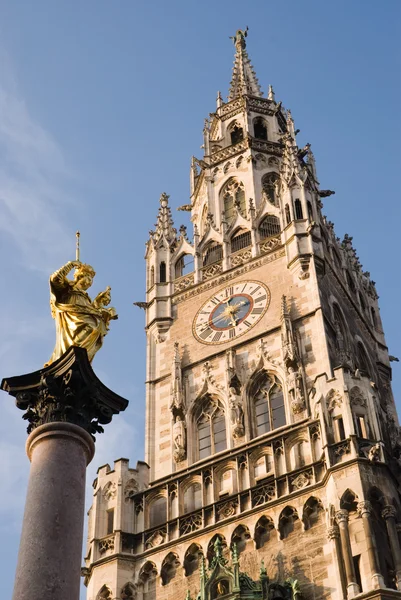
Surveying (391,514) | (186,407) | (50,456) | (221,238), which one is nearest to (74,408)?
(50,456)

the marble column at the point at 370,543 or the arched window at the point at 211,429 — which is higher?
the arched window at the point at 211,429

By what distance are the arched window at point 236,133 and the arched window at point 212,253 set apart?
29.4 feet

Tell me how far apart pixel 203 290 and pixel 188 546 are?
40.7 ft

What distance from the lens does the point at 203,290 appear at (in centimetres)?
4072

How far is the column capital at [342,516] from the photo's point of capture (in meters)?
27.5

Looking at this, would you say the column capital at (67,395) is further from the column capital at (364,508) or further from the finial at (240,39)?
the finial at (240,39)

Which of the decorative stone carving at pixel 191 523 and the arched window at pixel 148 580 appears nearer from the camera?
the arched window at pixel 148 580

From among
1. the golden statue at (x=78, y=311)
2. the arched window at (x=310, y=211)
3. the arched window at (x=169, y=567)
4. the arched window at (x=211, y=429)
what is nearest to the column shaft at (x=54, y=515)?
the golden statue at (x=78, y=311)

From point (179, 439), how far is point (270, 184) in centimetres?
1605

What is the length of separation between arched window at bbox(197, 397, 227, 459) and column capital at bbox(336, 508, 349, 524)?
7.29 metres

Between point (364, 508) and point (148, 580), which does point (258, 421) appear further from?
point (364, 508)

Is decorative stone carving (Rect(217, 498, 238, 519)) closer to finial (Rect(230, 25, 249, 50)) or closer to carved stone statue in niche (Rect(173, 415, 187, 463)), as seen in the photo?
carved stone statue in niche (Rect(173, 415, 187, 463))

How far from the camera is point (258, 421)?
34688 millimetres

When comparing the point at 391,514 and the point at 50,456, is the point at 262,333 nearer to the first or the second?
the point at 391,514
